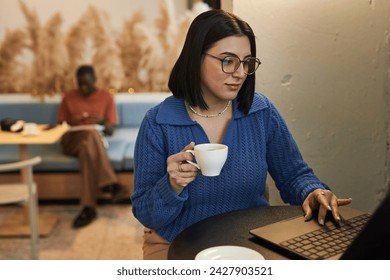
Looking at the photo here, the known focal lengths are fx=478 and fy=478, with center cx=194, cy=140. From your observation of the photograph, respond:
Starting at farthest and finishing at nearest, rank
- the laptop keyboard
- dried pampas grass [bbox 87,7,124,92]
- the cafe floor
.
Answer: dried pampas grass [bbox 87,7,124,92] → the cafe floor → the laptop keyboard

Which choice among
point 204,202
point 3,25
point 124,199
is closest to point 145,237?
point 204,202

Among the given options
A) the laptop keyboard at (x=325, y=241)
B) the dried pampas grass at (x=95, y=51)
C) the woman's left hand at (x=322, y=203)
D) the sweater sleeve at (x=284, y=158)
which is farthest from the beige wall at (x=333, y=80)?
the dried pampas grass at (x=95, y=51)

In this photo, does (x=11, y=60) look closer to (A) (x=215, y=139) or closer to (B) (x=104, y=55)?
(B) (x=104, y=55)

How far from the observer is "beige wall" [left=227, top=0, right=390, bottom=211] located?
4.25ft

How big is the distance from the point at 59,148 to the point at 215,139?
2274 millimetres

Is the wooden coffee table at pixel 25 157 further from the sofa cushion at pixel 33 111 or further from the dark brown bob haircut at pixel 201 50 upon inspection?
the dark brown bob haircut at pixel 201 50

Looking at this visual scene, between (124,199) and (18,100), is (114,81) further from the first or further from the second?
(124,199)

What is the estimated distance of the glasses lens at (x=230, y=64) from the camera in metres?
1.09

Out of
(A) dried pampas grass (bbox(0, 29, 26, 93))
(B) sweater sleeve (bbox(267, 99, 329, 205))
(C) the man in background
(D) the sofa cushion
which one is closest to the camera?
(B) sweater sleeve (bbox(267, 99, 329, 205))

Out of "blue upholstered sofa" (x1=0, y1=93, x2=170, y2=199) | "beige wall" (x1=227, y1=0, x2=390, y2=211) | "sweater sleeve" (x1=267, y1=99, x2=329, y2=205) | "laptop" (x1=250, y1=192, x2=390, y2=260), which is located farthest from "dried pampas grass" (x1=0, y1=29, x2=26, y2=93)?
"laptop" (x1=250, y1=192, x2=390, y2=260)

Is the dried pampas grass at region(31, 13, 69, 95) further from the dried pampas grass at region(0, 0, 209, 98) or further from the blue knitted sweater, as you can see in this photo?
the blue knitted sweater

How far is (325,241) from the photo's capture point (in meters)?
0.88

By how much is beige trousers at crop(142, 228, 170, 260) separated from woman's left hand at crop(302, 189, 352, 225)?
0.35m

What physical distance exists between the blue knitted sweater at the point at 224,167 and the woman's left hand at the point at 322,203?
0.22 feet
